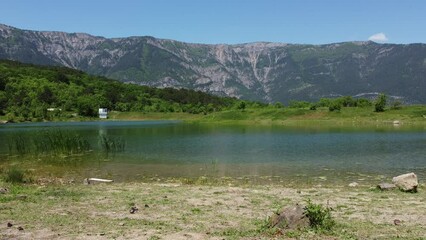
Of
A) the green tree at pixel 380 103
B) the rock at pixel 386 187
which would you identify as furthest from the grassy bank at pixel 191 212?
the green tree at pixel 380 103

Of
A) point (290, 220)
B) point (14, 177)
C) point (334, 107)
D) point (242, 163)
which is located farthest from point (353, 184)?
point (334, 107)

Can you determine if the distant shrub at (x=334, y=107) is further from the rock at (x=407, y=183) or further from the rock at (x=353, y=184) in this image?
the rock at (x=407, y=183)

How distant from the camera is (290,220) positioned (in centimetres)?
1537

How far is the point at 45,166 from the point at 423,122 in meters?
115

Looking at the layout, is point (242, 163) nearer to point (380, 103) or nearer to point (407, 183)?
point (407, 183)

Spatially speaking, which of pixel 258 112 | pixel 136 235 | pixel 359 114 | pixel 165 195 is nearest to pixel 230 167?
pixel 165 195

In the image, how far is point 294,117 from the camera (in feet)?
521

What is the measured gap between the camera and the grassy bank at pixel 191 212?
14867mm

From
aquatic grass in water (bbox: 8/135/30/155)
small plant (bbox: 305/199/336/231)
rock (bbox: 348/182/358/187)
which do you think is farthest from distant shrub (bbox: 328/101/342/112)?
small plant (bbox: 305/199/336/231)

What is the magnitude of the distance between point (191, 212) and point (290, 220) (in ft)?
17.1

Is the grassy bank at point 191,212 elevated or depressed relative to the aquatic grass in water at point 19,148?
elevated

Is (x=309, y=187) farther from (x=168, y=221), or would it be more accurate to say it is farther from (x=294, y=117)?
(x=294, y=117)

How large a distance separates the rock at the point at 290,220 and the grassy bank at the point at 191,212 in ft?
1.41

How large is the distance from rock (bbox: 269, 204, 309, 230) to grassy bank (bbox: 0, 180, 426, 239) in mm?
431
